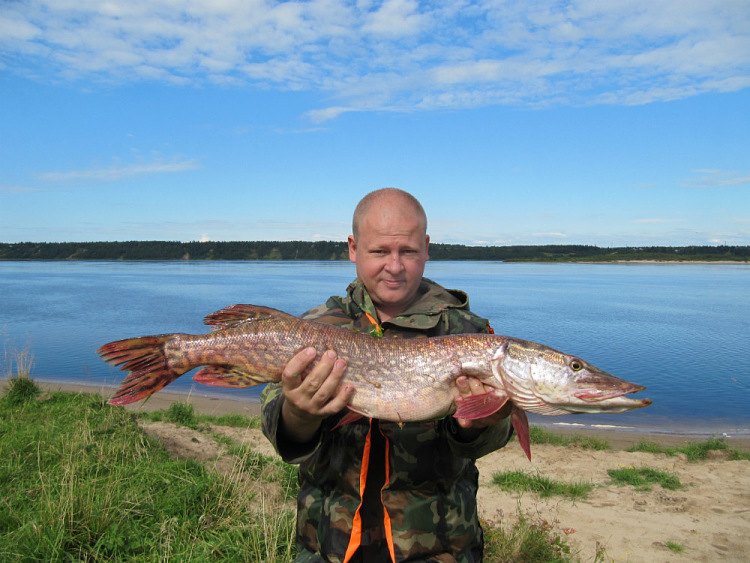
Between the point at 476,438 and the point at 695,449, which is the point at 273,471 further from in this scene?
the point at 695,449

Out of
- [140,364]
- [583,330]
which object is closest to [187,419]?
[140,364]

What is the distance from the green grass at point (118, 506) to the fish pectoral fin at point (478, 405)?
225 cm

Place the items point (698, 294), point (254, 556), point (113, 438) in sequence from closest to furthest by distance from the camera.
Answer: point (254, 556) → point (113, 438) → point (698, 294)

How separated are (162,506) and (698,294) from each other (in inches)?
2137

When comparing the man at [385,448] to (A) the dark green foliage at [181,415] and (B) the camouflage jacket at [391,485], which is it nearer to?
(B) the camouflage jacket at [391,485]

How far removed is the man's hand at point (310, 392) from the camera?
124 inches

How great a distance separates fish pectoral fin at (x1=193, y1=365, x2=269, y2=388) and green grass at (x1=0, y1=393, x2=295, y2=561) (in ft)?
5.61

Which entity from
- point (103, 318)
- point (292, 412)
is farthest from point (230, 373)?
point (103, 318)

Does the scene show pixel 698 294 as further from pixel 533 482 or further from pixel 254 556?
pixel 254 556

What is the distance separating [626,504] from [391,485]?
19.4 ft

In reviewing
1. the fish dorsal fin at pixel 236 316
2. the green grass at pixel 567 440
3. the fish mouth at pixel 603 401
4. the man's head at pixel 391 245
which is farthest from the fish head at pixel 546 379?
the green grass at pixel 567 440

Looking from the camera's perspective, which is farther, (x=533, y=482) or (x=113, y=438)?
(x=533, y=482)

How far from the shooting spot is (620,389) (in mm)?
3064

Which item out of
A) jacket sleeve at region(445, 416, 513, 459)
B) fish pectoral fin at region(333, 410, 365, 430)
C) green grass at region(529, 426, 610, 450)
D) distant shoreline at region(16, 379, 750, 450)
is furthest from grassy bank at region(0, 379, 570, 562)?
green grass at region(529, 426, 610, 450)
